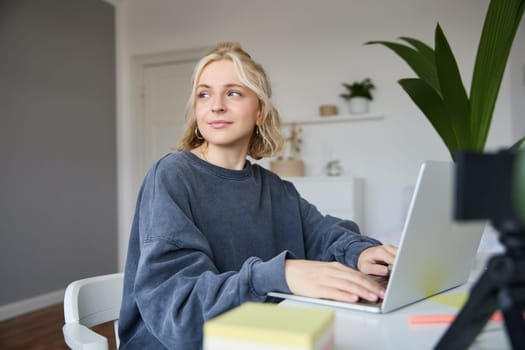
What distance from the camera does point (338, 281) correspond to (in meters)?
0.75

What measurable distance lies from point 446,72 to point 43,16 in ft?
10.6

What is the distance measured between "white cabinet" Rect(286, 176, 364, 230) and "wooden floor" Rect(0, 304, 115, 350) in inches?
70.1

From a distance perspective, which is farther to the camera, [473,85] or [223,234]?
[473,85]

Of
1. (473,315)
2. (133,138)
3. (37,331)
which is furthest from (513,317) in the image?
(133,138)

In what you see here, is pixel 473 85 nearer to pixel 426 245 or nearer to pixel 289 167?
pixel 426 245

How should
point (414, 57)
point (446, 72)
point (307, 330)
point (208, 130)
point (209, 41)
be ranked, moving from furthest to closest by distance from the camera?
point (209, 41) < point (414, 57) < point (446, 72) < point (208, 130) < point (307, 330)

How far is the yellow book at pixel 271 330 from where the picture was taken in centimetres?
40

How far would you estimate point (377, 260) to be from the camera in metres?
1.02

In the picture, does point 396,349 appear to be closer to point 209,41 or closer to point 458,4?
point 458,4

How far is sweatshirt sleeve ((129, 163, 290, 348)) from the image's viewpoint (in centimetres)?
71

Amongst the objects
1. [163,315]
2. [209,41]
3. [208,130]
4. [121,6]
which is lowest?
[163,315]

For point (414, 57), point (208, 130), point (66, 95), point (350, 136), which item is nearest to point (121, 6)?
point (66, 95)

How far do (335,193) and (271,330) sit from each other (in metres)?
3.55

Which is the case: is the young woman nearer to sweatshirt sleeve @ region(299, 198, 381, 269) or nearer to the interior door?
sweatshirt sleeve @ region(299, 198, 381, 269)
